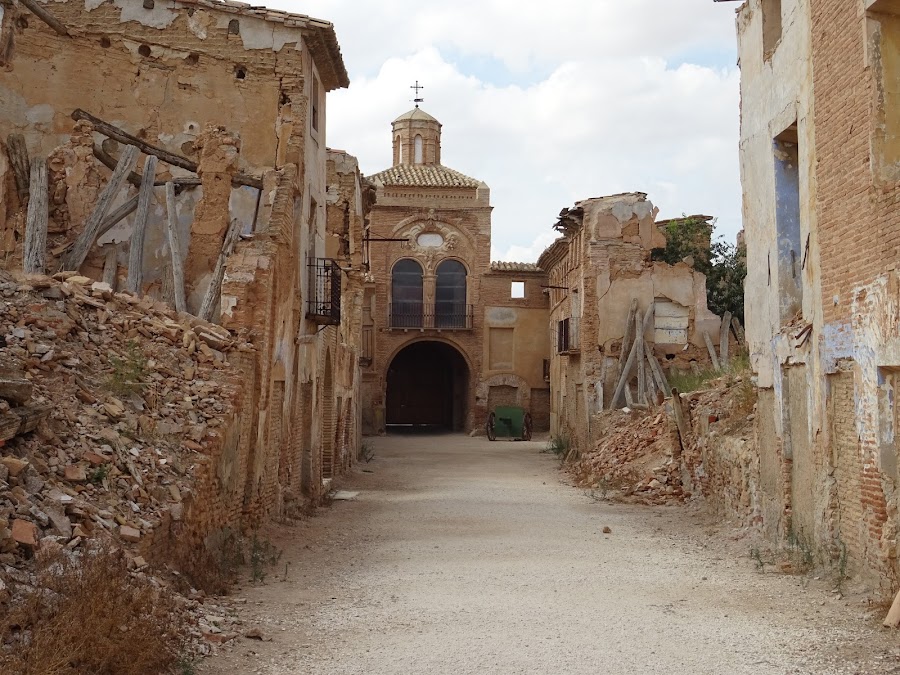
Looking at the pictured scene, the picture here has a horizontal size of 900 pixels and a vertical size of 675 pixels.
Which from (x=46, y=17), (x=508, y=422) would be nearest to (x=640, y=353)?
(x=508, y=422)

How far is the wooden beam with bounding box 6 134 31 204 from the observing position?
46.0 ft

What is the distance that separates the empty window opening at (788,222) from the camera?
11742mm

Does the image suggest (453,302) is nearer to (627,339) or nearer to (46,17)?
(627,339)

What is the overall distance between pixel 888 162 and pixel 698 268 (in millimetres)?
21413

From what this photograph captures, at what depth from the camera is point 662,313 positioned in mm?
26656

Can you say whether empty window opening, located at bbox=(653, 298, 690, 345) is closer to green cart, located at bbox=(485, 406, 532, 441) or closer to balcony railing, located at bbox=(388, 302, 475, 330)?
green cart, located at bbox=(485, 406, 532, 441)

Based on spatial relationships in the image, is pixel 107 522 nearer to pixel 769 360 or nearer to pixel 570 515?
pixel 769 360

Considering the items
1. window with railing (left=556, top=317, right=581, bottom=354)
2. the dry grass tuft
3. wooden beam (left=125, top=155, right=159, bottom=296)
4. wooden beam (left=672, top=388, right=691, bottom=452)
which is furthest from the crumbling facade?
the dry grass tuft

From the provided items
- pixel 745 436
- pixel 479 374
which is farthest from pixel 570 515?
pixel 479 374

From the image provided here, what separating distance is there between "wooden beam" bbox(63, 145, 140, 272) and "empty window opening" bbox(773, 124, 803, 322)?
28.2 ft

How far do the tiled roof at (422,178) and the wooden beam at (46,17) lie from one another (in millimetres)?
28008

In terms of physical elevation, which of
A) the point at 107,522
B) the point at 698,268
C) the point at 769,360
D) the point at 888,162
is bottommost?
the point at 107,522

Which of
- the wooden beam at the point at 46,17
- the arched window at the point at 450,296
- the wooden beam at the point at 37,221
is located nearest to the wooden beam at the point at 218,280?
the wooden beam at the point at 37,221

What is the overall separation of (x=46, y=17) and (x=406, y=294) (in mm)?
27550
